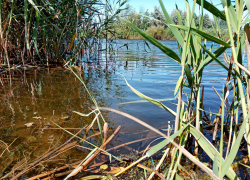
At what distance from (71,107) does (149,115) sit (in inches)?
33.4

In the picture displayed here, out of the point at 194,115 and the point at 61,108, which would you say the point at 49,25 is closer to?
the point at 61,108

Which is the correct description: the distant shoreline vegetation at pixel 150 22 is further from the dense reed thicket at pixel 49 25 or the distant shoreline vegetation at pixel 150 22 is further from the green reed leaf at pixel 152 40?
the dense reed thicket at pixel 49 25

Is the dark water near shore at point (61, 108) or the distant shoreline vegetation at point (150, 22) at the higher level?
the distant shoreline vegetation at point (150, 22)

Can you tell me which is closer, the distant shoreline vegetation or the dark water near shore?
the distant shoreline vegetation

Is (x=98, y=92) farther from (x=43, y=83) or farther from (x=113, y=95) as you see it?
(x=43, y=83)

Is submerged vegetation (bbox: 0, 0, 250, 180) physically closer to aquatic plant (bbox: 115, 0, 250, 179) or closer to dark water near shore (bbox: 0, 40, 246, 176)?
aquatic plant (bbox: 115, 0, 250, 179)

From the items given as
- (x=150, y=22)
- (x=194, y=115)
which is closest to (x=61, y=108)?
(x=194, y=115)

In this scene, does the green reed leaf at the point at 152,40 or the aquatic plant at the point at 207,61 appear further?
the green reed leaf at the point at 152,40

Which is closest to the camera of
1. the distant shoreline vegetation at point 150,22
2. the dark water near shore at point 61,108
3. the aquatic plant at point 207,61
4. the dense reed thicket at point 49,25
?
the aquatic plant at point 207,61

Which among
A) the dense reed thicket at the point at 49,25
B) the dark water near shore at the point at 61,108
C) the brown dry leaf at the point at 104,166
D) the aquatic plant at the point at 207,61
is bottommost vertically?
the brown dry leaf at the point at 104,166

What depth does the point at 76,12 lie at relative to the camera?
359 cm

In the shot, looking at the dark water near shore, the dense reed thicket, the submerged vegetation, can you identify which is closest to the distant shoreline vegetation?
the submerged vegetation

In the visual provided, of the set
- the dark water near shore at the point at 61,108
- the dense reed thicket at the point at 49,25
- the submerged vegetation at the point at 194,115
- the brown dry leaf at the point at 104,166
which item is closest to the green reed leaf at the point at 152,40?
the submerged vegetation at the point at 194,115

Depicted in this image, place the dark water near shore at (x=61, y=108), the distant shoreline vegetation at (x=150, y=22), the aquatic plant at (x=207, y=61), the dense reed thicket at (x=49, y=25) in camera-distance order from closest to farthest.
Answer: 1. the aquatic plant at (x=207, y=61)
2. the distant shoreline vegetation at (x=150, y=22)
3. the dark water near shore at (x=61, y=108)
4. the dense reed thicket at (x=49, y=25)
